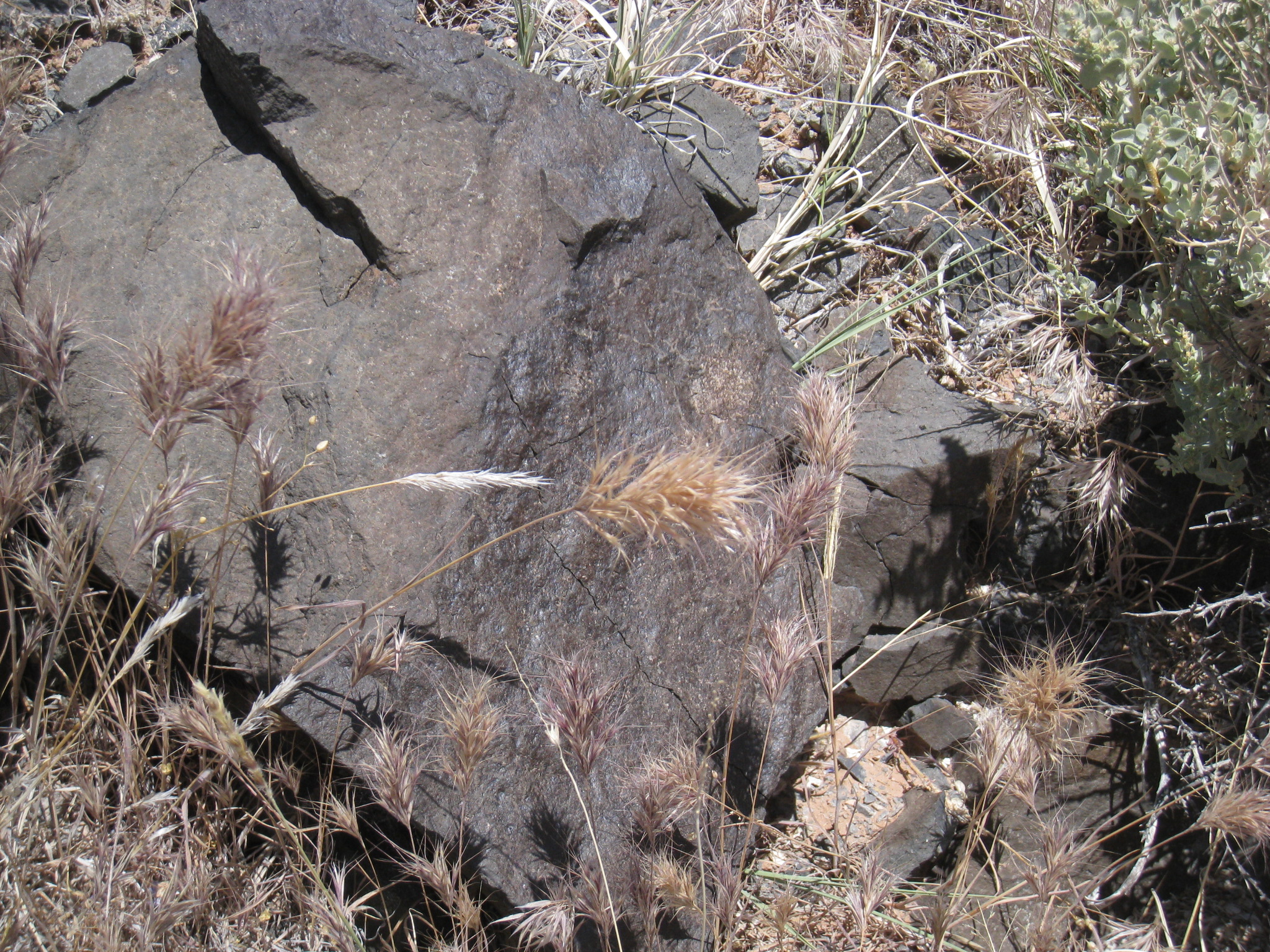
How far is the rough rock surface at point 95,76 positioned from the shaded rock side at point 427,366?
393mm

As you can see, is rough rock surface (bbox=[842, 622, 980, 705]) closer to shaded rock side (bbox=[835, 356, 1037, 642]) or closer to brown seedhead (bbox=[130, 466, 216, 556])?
shaded rock side (bbox=[835, 356, 1037, 642])

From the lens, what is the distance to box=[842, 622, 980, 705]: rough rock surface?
2.60 m

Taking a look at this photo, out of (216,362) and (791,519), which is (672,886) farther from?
(216,362)

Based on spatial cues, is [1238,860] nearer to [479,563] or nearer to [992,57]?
[479,563]

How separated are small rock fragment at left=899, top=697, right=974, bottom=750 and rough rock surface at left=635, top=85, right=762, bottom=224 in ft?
5.44

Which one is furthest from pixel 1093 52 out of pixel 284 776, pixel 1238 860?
pixel 284 776

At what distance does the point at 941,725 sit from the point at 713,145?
193 centimetres

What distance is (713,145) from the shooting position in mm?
2984

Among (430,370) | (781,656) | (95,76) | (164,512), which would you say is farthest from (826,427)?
(95,76)

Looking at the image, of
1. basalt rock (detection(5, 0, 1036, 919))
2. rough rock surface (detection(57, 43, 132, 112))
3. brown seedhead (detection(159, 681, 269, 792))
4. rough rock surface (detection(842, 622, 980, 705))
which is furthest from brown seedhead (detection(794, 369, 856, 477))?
rough rock surface (detection(57, 43, 132, 112))

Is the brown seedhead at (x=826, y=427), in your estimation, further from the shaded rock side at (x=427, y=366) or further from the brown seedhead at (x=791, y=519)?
the shaded rock side at (x=427, y=366)

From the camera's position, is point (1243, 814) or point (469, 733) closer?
point (469, 733)

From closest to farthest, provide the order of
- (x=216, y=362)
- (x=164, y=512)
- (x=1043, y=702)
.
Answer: (x=216, y=362) < (x=164, y=512) < (x=1043, y=702)

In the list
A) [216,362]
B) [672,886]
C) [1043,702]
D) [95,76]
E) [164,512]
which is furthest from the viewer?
[95,76]
